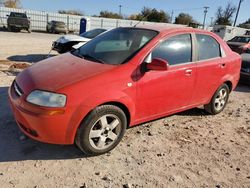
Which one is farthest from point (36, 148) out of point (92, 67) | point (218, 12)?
point (218, 12)

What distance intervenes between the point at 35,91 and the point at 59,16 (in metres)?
31.8

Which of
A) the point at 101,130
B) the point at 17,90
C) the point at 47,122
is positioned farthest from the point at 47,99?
the point at 101,130

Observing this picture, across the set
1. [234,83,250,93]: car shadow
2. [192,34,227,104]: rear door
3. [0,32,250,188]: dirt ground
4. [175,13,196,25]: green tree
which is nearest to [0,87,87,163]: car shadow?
[0,32,250,188]: dirt ground

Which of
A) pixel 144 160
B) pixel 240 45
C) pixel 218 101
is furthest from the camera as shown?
pixel 240 45

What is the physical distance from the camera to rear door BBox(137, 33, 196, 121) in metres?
3.81

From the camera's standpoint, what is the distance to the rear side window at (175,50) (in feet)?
13.1

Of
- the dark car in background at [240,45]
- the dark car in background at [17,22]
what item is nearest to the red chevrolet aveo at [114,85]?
the dark car in background at [240,45]

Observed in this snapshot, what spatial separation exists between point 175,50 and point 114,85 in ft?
4.31

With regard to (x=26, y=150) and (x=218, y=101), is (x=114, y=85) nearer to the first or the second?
(x=26, y=150)

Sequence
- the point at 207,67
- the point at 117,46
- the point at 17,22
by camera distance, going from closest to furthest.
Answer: the point at 117,46 → the point at 207,67 → the point at 17,22

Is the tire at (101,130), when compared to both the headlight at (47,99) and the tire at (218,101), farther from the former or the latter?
the tire at (218,101)

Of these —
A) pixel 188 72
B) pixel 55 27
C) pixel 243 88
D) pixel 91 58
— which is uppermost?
pixel 91 58

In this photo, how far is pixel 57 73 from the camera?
11.6ft

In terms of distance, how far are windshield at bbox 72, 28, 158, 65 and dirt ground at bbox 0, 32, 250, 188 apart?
47.7 inches
